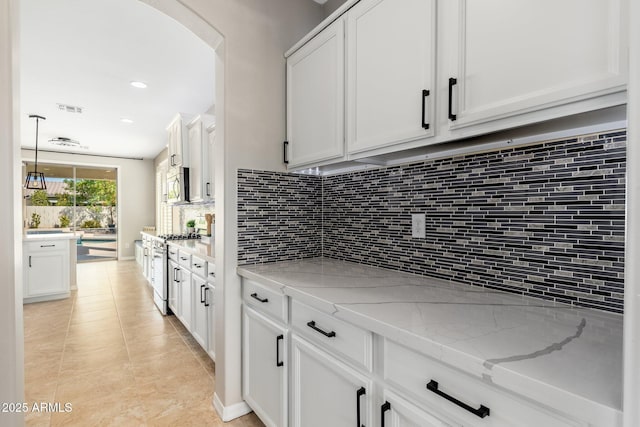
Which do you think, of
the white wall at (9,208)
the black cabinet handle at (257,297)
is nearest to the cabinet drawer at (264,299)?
the black cabinet handle at (257,297)

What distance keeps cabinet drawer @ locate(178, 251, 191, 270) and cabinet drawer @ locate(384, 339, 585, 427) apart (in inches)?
91.3

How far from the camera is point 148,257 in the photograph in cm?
494

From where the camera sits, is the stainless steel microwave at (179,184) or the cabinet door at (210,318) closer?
the cabinet door at (210,318)

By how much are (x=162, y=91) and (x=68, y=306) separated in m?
2.98

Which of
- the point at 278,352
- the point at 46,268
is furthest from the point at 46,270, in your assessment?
the point at 278,352

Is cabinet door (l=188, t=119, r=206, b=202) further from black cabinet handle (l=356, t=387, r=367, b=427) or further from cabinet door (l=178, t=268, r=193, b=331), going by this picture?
black cabinet handle (l=356, t=387, r=367, b=427)

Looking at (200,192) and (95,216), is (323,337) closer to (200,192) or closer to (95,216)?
(200,192)

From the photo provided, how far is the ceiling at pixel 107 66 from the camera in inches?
90.2

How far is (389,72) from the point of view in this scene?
133 centimetres

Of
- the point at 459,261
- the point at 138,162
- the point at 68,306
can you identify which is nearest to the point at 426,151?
the point at 459,261

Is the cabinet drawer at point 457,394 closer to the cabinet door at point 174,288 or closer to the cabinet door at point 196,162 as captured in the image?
the cabinet door at point 174,288

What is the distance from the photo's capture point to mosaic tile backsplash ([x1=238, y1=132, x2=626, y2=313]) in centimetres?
104

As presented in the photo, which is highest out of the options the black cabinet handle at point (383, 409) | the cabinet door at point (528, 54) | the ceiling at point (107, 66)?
the ceiling at point (107, 66)

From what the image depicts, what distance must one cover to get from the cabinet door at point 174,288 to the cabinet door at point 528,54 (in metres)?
3.03
